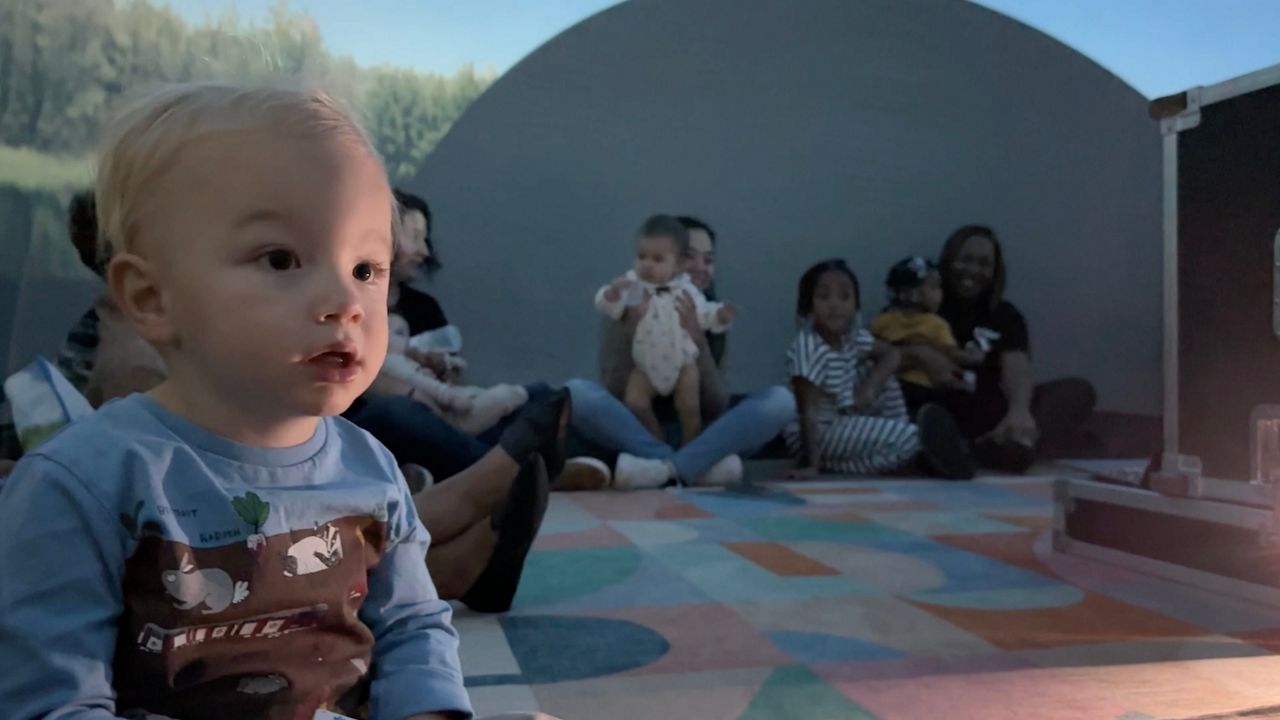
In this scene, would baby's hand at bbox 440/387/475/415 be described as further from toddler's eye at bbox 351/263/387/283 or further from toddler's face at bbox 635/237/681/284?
toddler's eye at bbox 351/263/387/283

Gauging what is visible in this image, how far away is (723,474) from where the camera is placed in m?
2.77

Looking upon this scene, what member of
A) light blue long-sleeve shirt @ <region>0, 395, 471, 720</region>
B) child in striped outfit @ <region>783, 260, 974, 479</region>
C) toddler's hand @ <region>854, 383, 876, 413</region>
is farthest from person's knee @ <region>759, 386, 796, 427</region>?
light blue long-sleeve shirt @ <region>0, 395, 471, 720</region>

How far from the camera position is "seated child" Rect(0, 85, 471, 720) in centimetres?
46

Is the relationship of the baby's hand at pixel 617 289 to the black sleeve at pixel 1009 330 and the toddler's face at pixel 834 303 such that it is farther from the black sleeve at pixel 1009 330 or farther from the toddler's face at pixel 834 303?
the black sleeve at pixel 1009 330

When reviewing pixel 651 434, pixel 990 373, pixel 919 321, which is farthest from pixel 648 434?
pixel 990 373

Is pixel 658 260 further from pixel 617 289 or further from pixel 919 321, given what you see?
pixel 919 321

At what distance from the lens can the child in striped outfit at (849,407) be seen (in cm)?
294

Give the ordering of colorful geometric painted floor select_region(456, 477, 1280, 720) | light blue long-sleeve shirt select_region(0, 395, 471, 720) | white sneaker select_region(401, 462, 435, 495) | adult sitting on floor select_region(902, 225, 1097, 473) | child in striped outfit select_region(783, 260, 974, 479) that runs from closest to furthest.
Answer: light blue long-sleeve shirt select_region(0, 395, 471, 720) < colorful geometric painted floor select_region(456, 477, 1280, 720) < white sneaker select_region(401, 462, 435, 495) < child in striped outfit select_region(783, 260, 974, 479) < adult sitting on floor select_region(902, 225, 1097, 473)

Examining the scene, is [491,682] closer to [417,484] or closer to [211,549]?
[211,549]

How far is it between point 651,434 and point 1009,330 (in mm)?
1478

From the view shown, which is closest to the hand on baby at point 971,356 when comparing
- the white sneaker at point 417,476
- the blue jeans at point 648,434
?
the blue jeans at point 648,434

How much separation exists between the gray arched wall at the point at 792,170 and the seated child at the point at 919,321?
332 mm

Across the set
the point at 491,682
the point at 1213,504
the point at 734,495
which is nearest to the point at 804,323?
the point at 734,495

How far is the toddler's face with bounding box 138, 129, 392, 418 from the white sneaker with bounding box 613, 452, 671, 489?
85.1 inches
